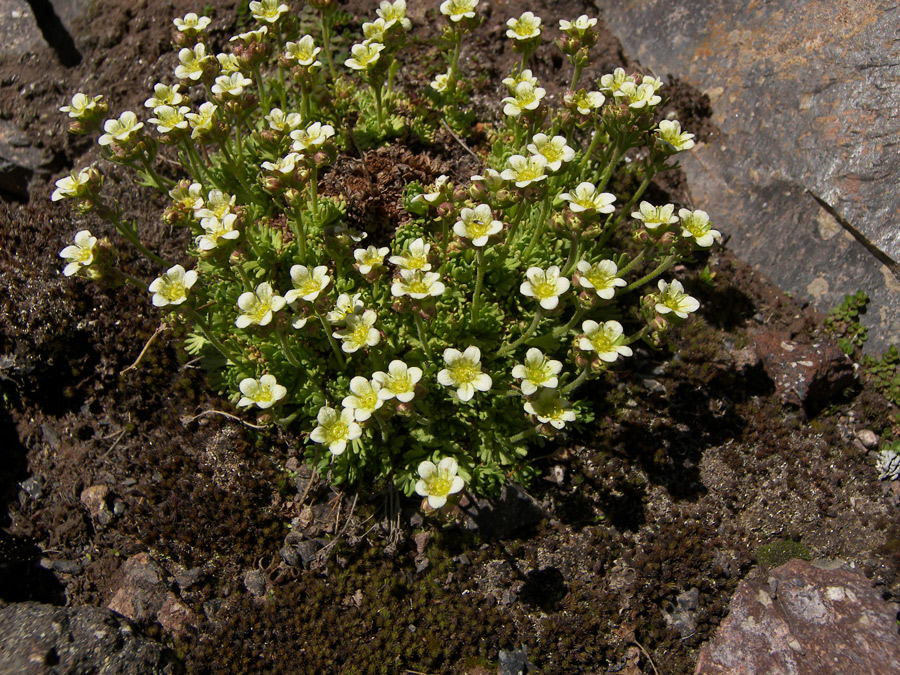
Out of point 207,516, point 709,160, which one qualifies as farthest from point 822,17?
point 207,516

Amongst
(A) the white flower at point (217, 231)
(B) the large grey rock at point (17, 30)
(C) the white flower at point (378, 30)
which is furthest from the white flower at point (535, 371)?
(B) the large grey rock at point (17, 30)

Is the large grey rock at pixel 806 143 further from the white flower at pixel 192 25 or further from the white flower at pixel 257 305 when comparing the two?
the white flower at pixel 192 25

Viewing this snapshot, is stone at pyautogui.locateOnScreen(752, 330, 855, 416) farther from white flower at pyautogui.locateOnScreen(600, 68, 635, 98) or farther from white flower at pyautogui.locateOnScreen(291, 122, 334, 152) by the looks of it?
white flower at pyautogui.locateOnScreen(291, 122, 334, 152)

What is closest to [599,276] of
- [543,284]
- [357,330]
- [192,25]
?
[543,284]

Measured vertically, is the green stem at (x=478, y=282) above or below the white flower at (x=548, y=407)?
above

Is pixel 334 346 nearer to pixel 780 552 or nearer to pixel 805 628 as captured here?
pixel 780 552

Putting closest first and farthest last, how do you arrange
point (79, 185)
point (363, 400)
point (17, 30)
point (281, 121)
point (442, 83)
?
point (363, 400) < point (79, 185) < point (281, 121) < point (442, 83) < point (17, 30)

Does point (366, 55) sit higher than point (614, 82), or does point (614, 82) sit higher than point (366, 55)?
point (366, 55)
